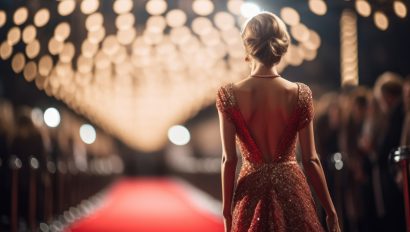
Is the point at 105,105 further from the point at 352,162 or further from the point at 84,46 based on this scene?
the point at 352,162

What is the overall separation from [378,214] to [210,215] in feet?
26.9

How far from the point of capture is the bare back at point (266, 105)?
16.8 feet

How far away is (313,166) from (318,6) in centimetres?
709

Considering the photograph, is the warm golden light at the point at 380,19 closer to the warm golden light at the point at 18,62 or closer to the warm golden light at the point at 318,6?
the warm golden light at the point at 318,6

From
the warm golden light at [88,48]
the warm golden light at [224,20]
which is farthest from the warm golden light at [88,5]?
the warm golden light at [88,48]

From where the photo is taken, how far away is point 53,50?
18562 millimetres

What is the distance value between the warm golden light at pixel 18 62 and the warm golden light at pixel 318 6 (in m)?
7.50

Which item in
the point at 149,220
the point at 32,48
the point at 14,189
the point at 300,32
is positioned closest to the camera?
the point at 14,189

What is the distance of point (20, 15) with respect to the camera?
12.3m

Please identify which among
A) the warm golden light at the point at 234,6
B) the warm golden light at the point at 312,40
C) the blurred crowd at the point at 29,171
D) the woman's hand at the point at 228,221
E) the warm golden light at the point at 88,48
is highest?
the warm golden light at the point at 234,6

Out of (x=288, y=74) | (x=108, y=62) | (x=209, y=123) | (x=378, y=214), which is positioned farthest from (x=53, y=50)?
(x=209, y=123)

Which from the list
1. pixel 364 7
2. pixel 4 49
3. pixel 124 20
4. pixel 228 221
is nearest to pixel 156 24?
pixel 124 20

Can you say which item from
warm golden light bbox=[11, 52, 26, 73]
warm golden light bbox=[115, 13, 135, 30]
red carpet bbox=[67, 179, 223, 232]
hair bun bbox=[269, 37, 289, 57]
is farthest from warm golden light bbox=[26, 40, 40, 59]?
hair bun bbox=[269, 37, 289, 57]

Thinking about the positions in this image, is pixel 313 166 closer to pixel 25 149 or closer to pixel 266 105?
pixel 266 105
